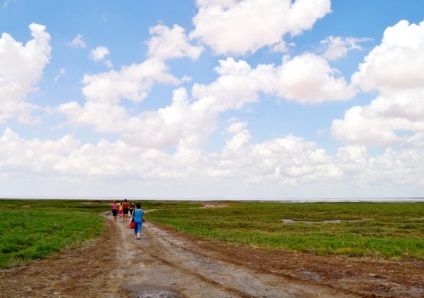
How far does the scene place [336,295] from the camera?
1083 cm

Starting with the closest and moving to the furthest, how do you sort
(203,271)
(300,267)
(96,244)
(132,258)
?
(203,271) < (300,267) < (132,258) < (96,244)

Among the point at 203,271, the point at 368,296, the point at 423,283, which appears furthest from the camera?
the point at 203,271

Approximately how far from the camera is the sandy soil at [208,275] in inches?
448

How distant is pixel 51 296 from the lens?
1103cm

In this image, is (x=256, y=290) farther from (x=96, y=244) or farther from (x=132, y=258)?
(x=96, y=244)

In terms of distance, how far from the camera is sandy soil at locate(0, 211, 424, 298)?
1138 cm

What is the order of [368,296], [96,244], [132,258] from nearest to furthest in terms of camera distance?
[368,296], [132,258], [96,244]

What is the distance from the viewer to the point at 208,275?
13.8 m

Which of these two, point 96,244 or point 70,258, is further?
point 96,244

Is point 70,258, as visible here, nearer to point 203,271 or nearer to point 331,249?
point 203,271

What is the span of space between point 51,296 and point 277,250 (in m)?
13.7

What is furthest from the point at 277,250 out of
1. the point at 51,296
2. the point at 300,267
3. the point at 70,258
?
the point at 51,296

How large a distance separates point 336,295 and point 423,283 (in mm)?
3911

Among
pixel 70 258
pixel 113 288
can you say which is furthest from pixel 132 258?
pixel 113 288
